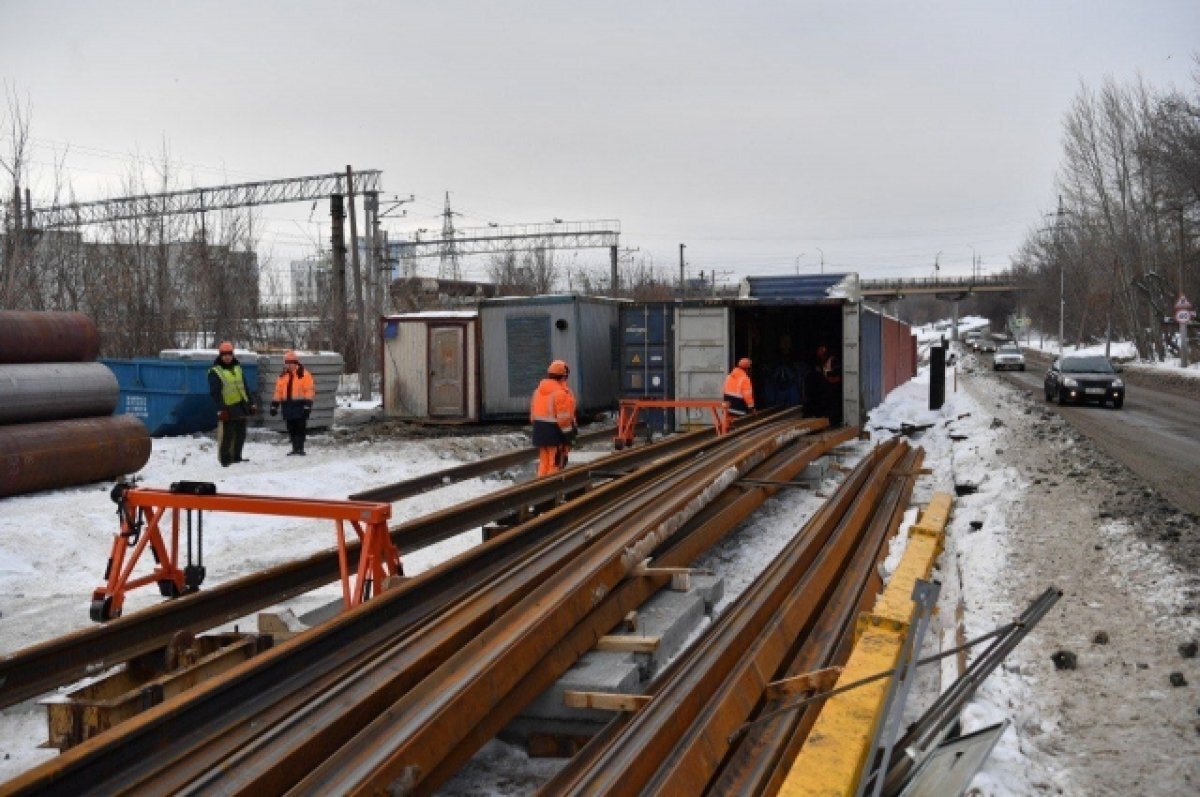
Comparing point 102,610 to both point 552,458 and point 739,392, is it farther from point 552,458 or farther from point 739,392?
point 739,392

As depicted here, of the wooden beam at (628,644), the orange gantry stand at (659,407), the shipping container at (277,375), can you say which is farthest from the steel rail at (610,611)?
the shipping container at (277,375)

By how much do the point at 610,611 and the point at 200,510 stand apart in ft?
9.61

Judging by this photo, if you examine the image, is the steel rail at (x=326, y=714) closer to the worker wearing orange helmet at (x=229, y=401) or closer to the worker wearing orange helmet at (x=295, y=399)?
the worker wearing orange helmet at (x=229, y=401)

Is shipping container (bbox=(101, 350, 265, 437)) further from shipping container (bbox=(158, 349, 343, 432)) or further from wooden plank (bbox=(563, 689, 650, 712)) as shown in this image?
wooden plank (bbox=(563, 689, 650, 712))

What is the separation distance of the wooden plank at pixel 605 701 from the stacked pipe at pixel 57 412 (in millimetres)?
9251

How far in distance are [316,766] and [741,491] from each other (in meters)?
7.30

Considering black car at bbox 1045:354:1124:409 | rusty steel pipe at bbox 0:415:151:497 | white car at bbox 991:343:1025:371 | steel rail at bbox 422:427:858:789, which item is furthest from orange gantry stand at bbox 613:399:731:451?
white car at bbox 991:343:1025:371

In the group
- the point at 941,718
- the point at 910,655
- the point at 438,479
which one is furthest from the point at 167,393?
the point at 910,655

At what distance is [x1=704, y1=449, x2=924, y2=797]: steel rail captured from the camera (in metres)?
4.25

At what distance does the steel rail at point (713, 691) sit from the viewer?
4031 mm

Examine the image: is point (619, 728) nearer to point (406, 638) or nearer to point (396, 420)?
point (406, 638)

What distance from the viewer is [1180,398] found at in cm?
3042

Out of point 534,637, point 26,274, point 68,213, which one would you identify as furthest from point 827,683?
point 68,213

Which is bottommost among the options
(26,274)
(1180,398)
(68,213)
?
(1180,398)
